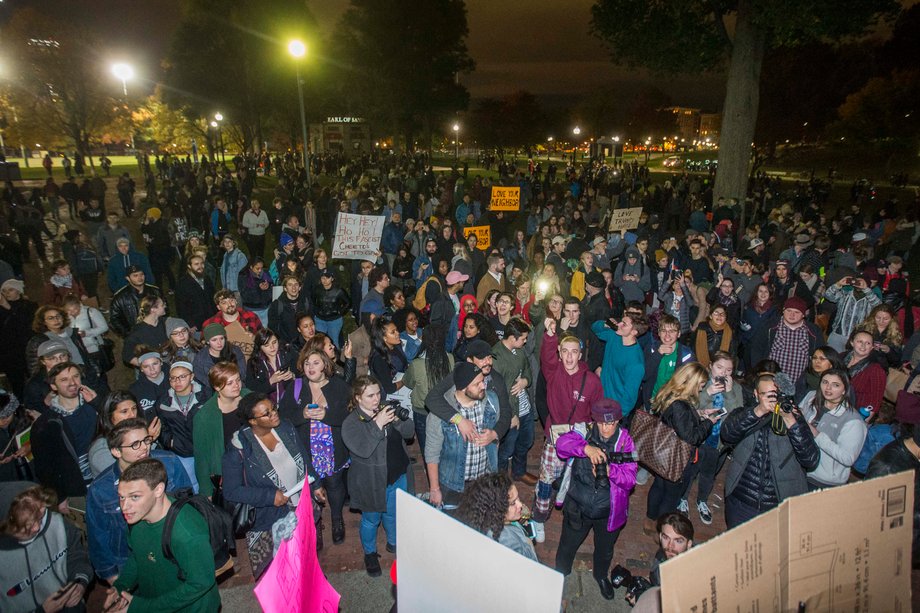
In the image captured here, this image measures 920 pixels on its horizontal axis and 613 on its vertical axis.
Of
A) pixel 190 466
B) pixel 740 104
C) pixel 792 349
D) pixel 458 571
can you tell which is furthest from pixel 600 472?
pixel 740 104

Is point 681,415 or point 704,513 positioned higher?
point 681,415

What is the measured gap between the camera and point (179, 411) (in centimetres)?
466

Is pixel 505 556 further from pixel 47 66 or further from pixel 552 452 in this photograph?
pixel 47 66

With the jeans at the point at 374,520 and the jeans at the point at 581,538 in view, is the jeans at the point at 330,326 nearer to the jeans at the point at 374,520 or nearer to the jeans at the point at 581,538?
the jeans at the point at 374,520

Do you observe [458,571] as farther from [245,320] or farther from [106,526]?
[245,320]

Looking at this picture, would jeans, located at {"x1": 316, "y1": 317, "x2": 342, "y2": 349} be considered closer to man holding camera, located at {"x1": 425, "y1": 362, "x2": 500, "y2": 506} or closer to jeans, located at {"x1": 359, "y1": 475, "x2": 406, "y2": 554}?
jeans, located at {"x1": 359, "y1": 475, "x2": 406, "y2": 554}

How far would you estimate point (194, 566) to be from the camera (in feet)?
9.42

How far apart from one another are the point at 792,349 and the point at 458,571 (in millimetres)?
6099

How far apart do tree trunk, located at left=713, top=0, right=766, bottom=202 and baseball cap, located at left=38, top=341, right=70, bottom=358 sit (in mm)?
19124

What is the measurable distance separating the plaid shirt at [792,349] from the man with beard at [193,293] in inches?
318

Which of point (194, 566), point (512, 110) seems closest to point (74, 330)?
point (194, 566)

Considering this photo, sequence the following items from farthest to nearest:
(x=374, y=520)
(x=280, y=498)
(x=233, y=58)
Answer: (x=233, y=58)
(x=374, y=520)
(x=280, y=498)

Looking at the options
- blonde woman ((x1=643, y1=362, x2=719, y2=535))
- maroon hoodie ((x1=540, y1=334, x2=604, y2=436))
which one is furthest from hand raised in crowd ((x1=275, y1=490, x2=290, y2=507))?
blonde woman ((x1=643, y1=362, x2=719, y2=535))

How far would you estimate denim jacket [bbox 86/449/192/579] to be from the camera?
3.42 m
